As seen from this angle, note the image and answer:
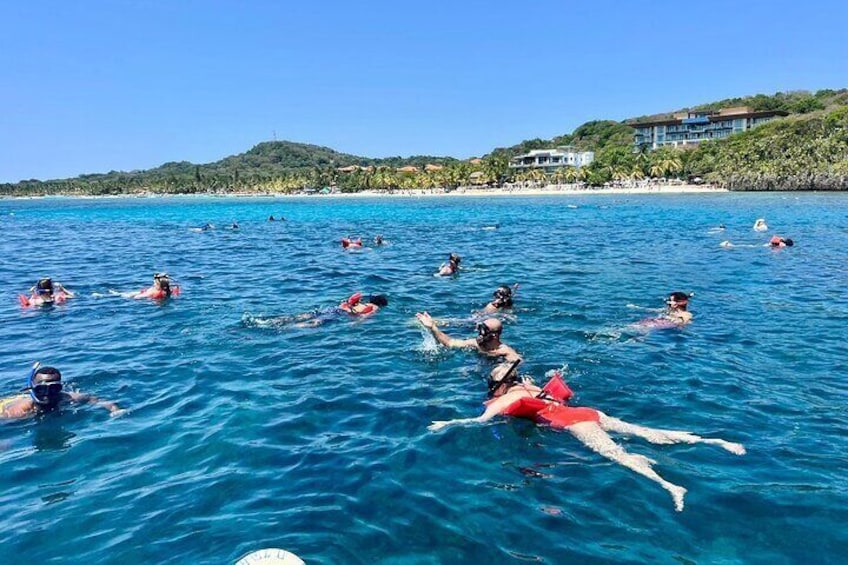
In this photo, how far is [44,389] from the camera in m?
8.26

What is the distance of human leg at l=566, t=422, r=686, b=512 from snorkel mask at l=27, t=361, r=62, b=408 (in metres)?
7.03

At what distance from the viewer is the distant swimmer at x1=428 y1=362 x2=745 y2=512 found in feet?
23.2

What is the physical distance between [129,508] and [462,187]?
536 ft

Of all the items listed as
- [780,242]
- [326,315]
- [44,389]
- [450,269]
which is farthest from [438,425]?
[780,242]

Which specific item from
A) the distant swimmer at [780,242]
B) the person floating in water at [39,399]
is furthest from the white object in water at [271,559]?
the distant swimmer at [780,242]

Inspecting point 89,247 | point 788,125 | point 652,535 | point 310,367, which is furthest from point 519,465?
point 788,125

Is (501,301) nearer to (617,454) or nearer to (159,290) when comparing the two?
(617,454)

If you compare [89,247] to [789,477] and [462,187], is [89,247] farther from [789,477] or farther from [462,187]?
[462,187]

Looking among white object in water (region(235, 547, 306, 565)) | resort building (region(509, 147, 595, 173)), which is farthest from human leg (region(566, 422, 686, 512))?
resort building (region(509, 147, 595, 173))

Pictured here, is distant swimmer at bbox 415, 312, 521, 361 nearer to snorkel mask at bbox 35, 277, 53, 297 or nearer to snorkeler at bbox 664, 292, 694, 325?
snorkeler at bbox 664, 292, 694, 325

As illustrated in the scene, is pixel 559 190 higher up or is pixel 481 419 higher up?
pixel 559 190

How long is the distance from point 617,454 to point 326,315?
357 inches

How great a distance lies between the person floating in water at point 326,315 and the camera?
45.6ft

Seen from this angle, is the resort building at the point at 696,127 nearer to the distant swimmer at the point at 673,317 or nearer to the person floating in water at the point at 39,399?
the distant swimmer at the point at 673,317
